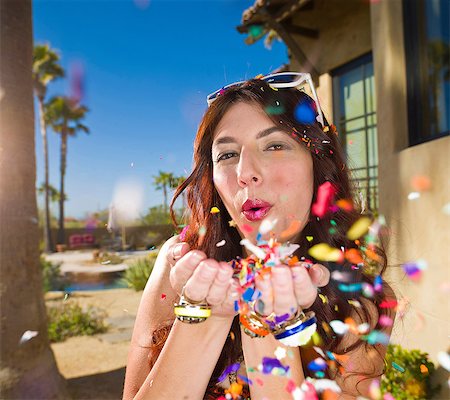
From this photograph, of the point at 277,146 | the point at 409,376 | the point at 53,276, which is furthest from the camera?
the point at 53,276

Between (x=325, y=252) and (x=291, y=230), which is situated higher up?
(x=291, y=230)

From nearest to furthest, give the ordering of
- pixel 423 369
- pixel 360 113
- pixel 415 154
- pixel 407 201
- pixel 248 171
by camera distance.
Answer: pixel 248 171, pixel 423 369, pixel 415 154, pixel 407 201, pixel 360 113

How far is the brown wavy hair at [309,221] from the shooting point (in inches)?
73.6

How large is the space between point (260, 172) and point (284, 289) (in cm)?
57

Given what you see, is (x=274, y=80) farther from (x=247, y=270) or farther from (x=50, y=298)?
(x=50, y=298)

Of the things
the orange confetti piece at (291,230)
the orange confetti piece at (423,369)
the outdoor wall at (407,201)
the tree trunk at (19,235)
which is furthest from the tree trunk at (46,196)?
the orange confetti piece at (291,230)

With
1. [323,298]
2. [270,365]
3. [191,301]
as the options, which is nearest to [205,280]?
[191,301]

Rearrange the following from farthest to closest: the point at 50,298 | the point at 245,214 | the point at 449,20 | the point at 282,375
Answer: the point at 50,298
the point at 449,20
the point at 245,214
the point at 282,375

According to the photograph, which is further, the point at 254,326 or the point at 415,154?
the point at 415,154

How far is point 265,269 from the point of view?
137cm

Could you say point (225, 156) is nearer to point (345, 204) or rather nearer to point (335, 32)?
point (345, 204)

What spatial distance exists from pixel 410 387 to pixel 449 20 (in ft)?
12.4

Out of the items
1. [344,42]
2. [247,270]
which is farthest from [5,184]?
[344,42]

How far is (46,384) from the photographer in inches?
202
